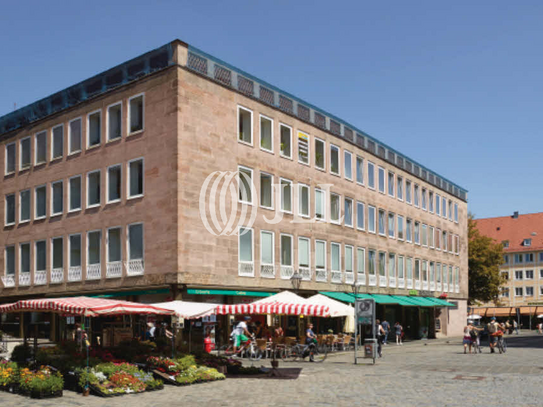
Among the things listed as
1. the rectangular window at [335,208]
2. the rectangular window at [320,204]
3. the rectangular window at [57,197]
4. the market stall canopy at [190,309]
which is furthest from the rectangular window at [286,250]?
the market stall canopy at [190,309]

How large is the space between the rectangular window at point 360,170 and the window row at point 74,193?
17.7 meters

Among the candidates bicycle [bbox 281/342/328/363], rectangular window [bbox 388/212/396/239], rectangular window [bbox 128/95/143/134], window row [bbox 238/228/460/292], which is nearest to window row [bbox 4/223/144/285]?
rectangular window [bbox 128/95/143/134]

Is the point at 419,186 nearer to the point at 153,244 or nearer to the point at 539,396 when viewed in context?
the point at 153,244

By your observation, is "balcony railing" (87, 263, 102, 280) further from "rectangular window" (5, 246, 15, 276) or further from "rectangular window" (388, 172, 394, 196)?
"rectangular window" (388, 172, 394, 196)

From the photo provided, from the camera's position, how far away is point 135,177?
3416 cm

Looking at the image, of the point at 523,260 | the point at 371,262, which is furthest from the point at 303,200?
the point at 523,260

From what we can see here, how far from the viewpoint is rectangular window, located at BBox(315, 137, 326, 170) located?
42.2m

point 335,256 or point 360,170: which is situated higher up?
point 360,170

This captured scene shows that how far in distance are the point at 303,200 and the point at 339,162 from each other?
212 inches

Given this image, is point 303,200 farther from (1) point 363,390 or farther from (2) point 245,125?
(1) point 363,390

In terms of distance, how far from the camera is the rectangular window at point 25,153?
40781 millimetres

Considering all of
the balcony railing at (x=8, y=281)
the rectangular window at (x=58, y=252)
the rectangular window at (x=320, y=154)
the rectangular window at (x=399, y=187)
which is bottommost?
the balcony railing at (x=8, y=281)

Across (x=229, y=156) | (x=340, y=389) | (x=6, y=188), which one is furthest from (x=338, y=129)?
(x=340, y=389)

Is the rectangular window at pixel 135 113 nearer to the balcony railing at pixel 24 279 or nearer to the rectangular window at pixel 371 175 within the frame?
the balcony railing at pixel 24 279
